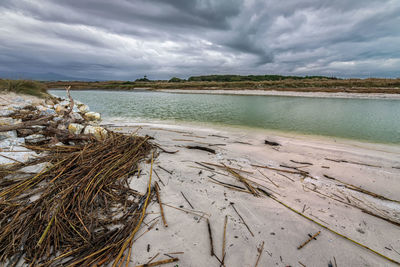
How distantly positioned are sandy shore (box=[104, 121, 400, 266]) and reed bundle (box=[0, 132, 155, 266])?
0.28m

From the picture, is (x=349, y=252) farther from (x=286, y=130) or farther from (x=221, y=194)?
(x=286, y=130)

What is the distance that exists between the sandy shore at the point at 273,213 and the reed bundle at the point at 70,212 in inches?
11.1

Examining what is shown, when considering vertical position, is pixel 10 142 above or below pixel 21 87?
below

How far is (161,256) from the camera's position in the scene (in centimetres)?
164

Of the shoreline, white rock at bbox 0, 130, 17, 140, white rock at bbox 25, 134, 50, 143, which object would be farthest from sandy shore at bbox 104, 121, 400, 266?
white rock at bbox 0, 130, 17, 140

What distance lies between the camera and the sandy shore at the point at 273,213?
1.73 meters

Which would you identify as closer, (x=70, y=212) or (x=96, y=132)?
(x=70, y=212)

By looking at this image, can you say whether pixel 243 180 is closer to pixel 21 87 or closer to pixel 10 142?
pixel 10 142

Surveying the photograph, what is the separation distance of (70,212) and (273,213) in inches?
110

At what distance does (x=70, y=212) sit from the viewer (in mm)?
1995

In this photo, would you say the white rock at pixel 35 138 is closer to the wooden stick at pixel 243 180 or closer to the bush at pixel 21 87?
the wooden stick at pixel 243 180

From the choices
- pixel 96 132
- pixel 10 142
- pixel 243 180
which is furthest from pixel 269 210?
pixel 10 142

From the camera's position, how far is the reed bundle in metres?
1.56

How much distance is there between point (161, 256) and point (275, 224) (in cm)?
154
